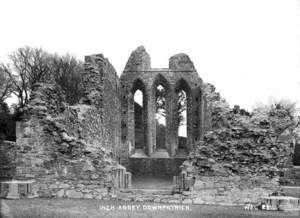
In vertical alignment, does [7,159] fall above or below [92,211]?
above

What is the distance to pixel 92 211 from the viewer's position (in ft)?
35.4

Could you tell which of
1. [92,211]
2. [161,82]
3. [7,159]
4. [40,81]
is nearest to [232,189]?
[92,211]

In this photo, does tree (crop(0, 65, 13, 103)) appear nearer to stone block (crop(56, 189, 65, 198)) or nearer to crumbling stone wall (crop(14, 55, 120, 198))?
crumbling stone wall (crop(14, 55, 120, 198))

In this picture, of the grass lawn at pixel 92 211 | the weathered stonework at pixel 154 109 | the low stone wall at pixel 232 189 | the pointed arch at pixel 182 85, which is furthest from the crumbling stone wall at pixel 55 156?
the pointed arch at pixel 182 85

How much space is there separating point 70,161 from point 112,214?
13.0 ft

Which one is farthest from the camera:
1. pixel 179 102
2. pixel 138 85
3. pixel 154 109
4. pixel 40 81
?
pixel 179 102

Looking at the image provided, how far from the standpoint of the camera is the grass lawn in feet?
33.7

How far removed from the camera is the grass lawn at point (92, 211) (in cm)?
1026

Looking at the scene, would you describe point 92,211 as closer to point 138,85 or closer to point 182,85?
point 138,85

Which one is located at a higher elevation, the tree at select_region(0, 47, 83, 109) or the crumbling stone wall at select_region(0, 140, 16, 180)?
the tree at select_region(0, 47, 83, 109)

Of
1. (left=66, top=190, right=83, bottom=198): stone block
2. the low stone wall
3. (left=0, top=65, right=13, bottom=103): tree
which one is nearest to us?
(left=66, top=190, right=83, bottom=198): stone block

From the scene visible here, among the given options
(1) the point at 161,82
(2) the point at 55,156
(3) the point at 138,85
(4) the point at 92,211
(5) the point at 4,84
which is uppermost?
(5) the point at 4,84

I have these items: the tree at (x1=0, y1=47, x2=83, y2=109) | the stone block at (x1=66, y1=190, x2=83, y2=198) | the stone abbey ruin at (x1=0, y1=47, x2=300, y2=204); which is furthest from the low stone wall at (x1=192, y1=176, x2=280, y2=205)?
the tree at (x1=0, y1=47, x2=83, y2=109)

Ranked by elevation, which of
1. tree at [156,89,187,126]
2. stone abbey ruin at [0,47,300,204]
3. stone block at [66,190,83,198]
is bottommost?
stone block at [66,190,83,198]
